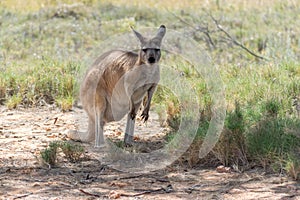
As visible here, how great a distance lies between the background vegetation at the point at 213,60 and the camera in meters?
5.07

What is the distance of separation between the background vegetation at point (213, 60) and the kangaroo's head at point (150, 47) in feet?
2.35

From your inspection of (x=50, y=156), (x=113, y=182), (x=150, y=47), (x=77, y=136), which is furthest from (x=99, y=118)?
(x=113, y=182)

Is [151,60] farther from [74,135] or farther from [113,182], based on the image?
[113,182]

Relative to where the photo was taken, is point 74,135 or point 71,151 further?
point 74,135

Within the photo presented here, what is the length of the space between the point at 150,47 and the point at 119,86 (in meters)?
0.61

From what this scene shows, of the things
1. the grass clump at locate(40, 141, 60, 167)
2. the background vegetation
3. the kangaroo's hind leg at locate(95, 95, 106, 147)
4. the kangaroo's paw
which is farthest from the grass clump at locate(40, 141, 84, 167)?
the background vegetation

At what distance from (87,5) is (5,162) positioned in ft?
33.4

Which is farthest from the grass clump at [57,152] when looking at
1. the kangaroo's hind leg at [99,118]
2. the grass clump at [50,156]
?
the kangaroo's hind leg at [99,118]

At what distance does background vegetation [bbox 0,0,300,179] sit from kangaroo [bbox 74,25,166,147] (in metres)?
0.43

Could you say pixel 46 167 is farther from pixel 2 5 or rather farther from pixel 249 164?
pixel 2 5

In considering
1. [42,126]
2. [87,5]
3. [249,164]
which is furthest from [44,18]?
[249,164]

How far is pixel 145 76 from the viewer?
19.2 ft

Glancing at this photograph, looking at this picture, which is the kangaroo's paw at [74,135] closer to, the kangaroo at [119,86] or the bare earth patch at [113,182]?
the kangaroo at [119,86]

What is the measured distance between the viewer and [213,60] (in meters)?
8.96
